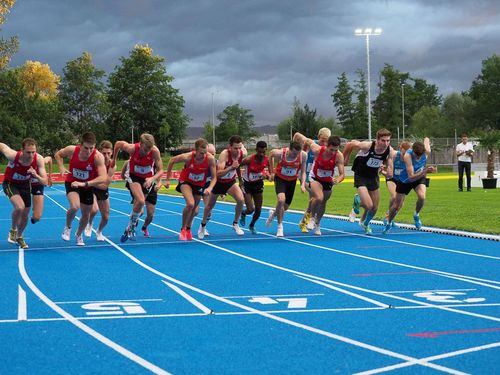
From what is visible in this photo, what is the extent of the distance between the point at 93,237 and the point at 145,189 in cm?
176

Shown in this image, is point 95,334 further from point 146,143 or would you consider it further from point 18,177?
point 146,143

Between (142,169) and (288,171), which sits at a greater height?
(142,169)

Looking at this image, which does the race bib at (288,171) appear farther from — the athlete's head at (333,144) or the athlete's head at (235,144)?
the athlete's head at (235,144)

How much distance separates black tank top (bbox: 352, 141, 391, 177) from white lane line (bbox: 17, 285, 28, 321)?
25.1 ft

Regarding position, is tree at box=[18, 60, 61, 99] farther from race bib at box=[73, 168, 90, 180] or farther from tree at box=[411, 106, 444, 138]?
race bib at box=[73, 168, 90, 180]

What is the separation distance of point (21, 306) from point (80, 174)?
19.2ft

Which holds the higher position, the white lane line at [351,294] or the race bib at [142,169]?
the race bib at [142,169]

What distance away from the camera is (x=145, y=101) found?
97.0 meters

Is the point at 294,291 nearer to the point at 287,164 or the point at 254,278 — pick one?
the point at 254,278

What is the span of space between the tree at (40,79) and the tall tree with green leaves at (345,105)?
38.0 m

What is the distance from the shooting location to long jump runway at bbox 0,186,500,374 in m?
5.62

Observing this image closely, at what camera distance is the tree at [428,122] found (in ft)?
381

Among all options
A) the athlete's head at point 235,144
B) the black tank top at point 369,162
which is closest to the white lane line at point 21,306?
the athlete's head at point 235,144

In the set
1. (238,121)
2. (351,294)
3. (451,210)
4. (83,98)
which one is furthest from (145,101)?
(351,294)
